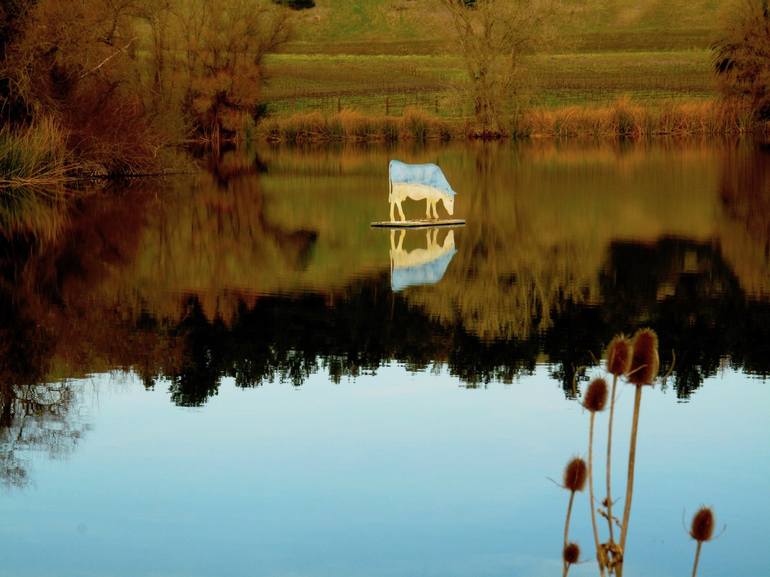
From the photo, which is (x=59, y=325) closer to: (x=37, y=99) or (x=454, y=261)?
(x=454, y=261)

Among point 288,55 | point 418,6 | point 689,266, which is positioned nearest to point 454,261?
point 689,266

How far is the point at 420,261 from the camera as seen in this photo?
19.4 m

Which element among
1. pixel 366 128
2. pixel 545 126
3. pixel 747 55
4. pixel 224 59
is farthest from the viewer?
pixel 224 59

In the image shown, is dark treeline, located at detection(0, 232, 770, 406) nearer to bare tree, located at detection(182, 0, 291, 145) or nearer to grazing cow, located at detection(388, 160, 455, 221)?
grazing cow, located at detection(388, 160, 455, 221)

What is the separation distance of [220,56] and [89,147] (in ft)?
75.7

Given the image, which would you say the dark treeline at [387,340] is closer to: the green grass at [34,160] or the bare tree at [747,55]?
the green grass at [34,160]

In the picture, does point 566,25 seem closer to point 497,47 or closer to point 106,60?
point 497,47

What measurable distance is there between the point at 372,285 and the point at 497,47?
3854 centimetres

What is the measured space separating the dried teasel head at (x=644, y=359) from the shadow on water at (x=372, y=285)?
5.60 meters

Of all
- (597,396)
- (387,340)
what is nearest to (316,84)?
(387,340)

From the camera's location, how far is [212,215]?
26469mm

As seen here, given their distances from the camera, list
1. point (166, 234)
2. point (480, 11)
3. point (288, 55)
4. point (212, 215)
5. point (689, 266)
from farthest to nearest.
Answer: point (288, 55)
point (480, 11)
point (212, 215)
point (166, 234)
point (689, 266)

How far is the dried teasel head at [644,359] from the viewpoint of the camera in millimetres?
4578

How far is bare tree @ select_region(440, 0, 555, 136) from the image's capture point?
178ft
